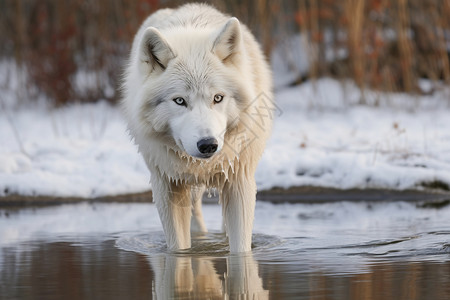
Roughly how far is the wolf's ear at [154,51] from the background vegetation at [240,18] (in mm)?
7159

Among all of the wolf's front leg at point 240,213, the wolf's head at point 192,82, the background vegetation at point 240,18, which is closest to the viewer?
the wolf's head at point 192,82

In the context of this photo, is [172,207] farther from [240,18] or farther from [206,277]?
[240,18]

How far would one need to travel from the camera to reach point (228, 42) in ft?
16.2

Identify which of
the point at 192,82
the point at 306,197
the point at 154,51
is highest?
the point at 154,51

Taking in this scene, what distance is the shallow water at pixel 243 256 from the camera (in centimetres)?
400

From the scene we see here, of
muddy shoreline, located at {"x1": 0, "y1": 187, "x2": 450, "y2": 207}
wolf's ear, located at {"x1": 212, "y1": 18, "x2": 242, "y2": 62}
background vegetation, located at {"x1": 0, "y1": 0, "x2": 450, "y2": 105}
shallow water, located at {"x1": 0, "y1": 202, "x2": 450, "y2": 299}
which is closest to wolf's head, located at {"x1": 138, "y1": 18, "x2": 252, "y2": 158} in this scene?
wolf's ear, located at {"x1": 212, "y1": 18, "x2": 242, "y2": 62}

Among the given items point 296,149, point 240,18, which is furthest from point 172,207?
point 240,18

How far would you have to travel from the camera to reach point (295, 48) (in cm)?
1442

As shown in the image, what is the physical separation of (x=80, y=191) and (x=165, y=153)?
3.74 m

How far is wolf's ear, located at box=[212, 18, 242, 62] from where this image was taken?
4.85 meters

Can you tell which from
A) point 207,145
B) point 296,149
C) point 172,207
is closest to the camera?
point 207,145

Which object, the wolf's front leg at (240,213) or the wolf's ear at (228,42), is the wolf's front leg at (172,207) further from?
the wolf's ear at (228,42)

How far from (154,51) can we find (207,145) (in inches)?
34.3

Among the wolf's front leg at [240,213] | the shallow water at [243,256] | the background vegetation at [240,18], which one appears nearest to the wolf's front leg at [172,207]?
the shallow water at [243,256]
